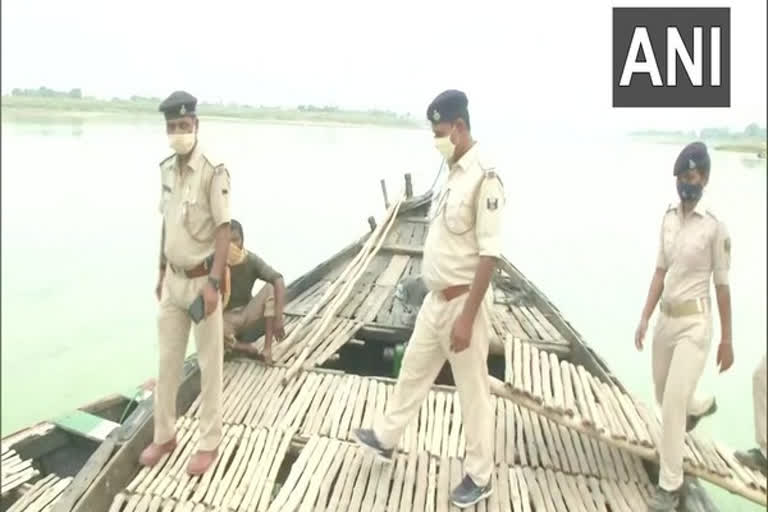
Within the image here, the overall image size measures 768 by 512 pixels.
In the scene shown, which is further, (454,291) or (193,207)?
(193,207)

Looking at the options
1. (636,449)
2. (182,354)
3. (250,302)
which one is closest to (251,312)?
(250,302)

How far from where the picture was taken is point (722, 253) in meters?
2.30

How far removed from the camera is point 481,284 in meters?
2.20

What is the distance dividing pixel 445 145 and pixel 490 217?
1.18 feet

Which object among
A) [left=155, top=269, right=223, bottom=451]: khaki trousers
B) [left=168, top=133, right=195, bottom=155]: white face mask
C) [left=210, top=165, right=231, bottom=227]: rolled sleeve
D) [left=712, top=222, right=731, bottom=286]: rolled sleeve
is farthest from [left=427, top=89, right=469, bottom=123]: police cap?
[left=155, top=269, right=223, bottom=451]: khaki trousers

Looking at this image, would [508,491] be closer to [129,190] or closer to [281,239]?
[281,239]

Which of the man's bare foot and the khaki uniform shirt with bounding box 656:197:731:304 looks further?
the man's bare foot

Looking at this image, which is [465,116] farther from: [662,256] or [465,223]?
[662,256]

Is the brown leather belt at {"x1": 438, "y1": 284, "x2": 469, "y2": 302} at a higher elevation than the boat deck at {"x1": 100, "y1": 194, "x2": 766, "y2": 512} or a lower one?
higher

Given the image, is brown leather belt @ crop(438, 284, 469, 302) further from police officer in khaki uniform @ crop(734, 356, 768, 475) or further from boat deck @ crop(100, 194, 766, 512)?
police officer in khaki uniform @ crop(734, 356, 768, 475)

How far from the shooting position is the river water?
7457 millimetres

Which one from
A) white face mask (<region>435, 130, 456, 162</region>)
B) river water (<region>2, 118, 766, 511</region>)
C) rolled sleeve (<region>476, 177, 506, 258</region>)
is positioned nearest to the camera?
rolled sleeve (<region>476, 177, 506, 258</region>)

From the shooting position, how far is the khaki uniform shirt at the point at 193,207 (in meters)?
2.46

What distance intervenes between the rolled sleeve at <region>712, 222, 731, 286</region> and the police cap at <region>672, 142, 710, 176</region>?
0.25 metres
